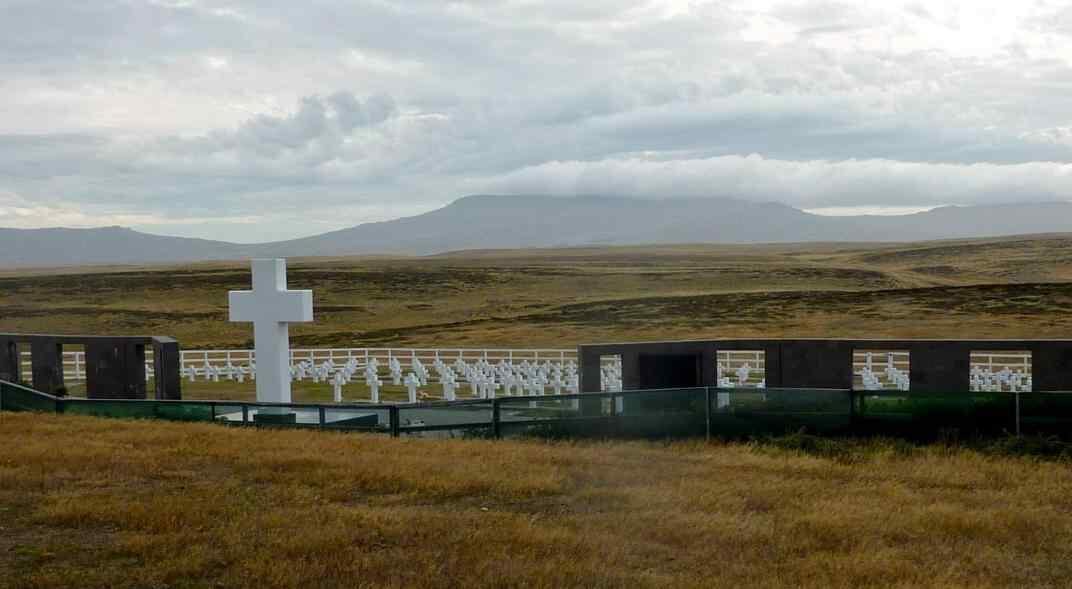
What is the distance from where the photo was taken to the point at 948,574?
1000 cm

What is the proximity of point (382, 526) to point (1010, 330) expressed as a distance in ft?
179

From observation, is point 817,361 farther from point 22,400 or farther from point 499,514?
point 22,400

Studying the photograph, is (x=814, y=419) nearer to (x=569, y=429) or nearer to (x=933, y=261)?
(x=569, y=429)

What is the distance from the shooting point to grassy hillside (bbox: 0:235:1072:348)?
65.6 m

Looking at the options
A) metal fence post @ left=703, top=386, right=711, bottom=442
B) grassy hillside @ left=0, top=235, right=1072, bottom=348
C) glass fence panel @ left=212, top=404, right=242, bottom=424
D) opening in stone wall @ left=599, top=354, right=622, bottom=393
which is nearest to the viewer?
metal fence post @ left=703, top=386, right=711, bottom=442

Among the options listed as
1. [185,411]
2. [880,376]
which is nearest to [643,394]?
[185,411]

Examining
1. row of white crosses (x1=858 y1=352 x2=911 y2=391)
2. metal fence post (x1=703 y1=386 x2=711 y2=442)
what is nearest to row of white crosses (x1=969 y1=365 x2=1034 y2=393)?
row of white crosses (x1=858 y1=352 x2=911 y2=391)

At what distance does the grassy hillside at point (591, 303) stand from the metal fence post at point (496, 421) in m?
41.5

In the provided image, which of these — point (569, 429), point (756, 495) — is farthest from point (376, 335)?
point (756, 495)

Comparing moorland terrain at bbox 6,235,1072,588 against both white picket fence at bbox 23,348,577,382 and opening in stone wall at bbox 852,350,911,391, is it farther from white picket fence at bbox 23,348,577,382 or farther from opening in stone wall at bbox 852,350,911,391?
white picket fence at bbox 23,348,577,382

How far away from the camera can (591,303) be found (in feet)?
287

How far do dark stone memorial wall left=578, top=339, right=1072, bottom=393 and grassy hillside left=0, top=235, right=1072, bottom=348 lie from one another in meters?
35.2

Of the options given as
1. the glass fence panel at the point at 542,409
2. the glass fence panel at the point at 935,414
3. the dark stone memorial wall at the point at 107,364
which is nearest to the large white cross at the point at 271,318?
the dark stone memorial wall at the point at 107,364

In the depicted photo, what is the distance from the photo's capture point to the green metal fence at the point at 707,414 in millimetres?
17812
